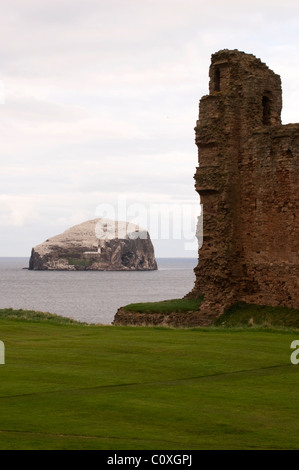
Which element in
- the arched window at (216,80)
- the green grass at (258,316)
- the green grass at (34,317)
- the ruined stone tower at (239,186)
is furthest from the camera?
the arched window at (216,80)

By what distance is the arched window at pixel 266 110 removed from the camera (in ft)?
111

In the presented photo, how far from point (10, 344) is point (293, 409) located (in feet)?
30.8

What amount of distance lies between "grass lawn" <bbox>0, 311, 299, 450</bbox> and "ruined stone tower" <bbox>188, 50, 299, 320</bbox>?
10.8m

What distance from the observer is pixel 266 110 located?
111 feet

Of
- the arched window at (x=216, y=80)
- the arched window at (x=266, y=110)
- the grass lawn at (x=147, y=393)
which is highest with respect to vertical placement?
the arched window at (x=216, y=80)

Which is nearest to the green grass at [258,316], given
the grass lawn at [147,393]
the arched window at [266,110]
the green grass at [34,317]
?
the green grass at [34,317]

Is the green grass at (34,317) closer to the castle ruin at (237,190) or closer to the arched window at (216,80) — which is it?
the castle ruin at (237,190)

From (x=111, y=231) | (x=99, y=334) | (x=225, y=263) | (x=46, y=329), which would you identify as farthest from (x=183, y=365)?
(x=111, y=231)

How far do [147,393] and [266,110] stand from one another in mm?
22591

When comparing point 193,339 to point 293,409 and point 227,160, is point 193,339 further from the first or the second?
point 227,160

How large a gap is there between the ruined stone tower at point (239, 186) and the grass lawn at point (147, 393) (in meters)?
10.8

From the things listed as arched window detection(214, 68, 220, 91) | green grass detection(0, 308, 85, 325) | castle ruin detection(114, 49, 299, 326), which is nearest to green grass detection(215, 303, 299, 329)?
castle ruin detection(114, 49, 299, 326)

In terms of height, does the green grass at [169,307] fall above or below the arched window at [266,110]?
below

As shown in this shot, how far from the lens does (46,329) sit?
24547mm
